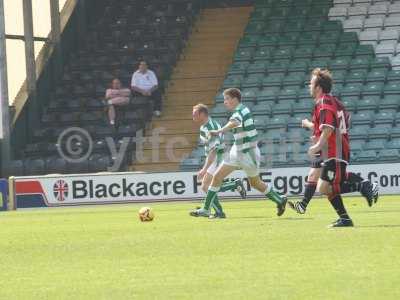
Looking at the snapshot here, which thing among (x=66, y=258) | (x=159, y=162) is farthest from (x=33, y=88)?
(x=66, y=258)

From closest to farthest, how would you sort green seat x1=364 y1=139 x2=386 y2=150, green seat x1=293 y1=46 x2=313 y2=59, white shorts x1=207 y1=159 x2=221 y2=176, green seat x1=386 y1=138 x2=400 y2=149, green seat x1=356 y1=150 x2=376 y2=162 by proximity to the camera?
white shorts x1=207 y1=159 x2=221 y2=176
green seat x1=356 y1=150 x2=376 y2=162
green seat x1=386 y1=138 x2=400 y2=149
green seat x1=364 y1=139 x2=386 y2=150
green seat x1=293 y1=46 x2=313 y2=59

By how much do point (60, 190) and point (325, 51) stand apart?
9.15m

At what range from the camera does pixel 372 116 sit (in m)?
29.8

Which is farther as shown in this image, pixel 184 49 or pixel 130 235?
pixel 184 49

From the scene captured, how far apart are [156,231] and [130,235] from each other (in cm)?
72

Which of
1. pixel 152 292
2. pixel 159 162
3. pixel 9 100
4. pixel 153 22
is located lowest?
pixel 152 292

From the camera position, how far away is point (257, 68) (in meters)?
32.8

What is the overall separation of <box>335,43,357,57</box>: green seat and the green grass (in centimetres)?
1575

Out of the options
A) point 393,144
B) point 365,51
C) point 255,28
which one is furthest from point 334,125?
point 255,28

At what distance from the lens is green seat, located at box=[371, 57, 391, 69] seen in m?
31.6

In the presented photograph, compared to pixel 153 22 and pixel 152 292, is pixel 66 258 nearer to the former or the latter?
pixel 152 292

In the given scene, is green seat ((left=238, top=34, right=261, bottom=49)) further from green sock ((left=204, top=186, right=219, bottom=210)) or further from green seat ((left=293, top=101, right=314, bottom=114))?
green sock ((left=204, top=186, right=219, bottom=210))

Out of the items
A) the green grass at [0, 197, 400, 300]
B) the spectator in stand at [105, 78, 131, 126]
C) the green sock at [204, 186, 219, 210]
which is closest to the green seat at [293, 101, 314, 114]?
the spectator in stand at [105, 78, 131, 126]

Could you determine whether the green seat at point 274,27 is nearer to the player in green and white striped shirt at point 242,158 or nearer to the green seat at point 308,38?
the green seat at point 308,38
